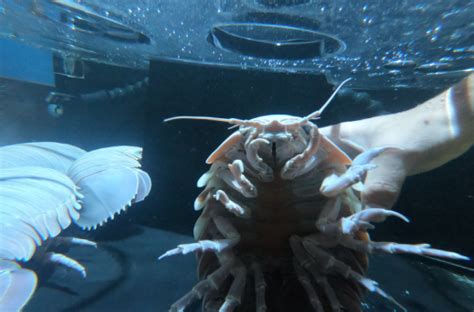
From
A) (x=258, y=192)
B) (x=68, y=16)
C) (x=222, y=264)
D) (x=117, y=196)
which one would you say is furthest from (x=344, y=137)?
(x=68, y=16)

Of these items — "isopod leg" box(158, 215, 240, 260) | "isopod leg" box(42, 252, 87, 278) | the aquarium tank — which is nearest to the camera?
"isopod leg" box(158, 215, 240, 260)

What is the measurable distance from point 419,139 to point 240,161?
1271 mm

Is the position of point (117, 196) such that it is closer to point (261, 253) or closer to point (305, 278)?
point (261, 253)

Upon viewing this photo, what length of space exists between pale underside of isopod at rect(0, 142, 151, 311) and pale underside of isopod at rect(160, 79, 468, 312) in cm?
154

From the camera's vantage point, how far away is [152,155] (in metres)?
4.66

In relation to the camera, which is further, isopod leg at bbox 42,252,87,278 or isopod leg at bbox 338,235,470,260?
isopod leg at bbox 42,252,87,278

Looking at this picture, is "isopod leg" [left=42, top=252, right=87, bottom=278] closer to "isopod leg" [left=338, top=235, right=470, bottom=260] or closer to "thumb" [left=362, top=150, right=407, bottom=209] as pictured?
"isopod leg" [left=338, top=235, right=470, bottom=260]

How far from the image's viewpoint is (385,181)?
1.94 meters

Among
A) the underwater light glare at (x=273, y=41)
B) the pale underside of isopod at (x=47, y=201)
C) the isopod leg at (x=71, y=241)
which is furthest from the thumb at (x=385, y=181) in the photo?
the isopod leg at (x=71, y=241)

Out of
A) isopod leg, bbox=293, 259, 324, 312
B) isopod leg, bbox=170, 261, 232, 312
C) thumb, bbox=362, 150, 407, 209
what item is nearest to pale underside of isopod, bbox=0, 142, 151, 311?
isopod leg, bbox=170, 261, 232, 312

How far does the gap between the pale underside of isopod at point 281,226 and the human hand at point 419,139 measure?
207mm

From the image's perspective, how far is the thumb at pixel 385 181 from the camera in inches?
76.3

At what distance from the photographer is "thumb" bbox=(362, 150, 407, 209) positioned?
6.36 ft

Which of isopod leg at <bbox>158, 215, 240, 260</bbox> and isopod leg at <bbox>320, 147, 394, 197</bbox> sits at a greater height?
isopod leg at <bbox>320, 147, 394, 197</bbox>
